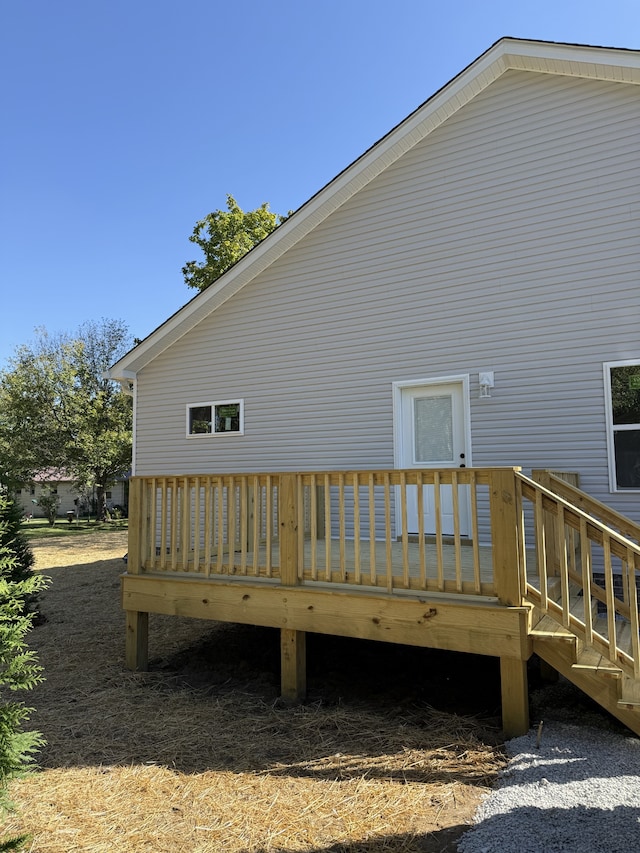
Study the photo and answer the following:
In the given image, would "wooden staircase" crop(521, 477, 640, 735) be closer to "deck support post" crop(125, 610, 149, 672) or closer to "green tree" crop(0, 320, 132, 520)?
"deck support post" crop(125, 610, 149, 672)

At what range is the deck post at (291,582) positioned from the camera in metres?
4.38

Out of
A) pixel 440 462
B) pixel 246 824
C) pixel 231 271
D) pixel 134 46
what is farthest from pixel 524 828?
pixel 134 46

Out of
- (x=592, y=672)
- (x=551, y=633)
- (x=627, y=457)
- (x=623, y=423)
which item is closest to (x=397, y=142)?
(x=623, y=423)

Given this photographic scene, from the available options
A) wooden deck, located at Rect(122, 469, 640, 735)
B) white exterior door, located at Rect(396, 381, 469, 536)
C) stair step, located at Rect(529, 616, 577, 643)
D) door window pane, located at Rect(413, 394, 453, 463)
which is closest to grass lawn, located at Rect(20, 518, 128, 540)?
wooden deck, located at Rect(122, 469, 640, 735)

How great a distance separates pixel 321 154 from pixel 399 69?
4602 mm

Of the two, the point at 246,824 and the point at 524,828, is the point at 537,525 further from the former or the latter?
the point at 246,824

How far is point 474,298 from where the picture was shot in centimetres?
662

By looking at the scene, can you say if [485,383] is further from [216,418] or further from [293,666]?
[216,418]

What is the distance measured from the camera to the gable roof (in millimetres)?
5809

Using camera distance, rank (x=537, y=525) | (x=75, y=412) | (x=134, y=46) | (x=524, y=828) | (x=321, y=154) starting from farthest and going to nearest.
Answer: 1. (x=75, y=412)
2. (x=321, y=154)
3. (x=134, y=46)
4. (x=537, y=525)
5. (x=524, y=828)

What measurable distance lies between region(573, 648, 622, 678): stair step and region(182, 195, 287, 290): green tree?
18.4 metres

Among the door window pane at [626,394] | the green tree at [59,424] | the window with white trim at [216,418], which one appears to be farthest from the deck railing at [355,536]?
the green tree at [59,424]

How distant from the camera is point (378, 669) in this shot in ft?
16.5

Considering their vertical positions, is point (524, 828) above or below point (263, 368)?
below
